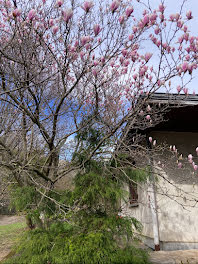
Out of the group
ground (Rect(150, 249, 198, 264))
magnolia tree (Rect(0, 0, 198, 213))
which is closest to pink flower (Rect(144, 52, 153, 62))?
magnolia tree (Rect(0, 0, 198, 213))

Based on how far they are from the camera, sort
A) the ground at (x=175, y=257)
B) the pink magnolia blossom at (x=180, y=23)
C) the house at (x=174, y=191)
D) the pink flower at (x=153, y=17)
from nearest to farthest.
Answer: the pink magnolia blossom at (x=180, y=23), the pink flower at (x=153, y=17), the ground at (x=175, y=257), the house at (x=174, y=191)

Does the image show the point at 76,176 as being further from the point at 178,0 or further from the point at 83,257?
the point at 178,0

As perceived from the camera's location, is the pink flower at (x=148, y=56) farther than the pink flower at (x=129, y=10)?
Yes

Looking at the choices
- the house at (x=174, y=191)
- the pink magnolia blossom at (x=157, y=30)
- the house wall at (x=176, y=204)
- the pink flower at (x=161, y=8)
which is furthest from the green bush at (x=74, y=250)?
the pink flower at (x=161, y=8)

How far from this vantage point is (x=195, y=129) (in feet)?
17.8

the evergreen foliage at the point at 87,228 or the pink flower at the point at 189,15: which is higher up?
the pink flower at the point at 189,15

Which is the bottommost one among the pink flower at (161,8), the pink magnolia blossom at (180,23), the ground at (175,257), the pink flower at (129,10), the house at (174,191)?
the ground at (175,257)

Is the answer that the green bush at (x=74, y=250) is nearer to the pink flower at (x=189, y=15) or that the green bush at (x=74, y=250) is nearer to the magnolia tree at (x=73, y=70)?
the magnolia tree at (x=73, y=70)

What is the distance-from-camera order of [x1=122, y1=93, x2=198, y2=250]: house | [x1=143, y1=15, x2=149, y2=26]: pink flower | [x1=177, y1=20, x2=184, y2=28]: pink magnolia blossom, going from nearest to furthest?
[x1=143, y1=15, x2=149, y2=26]: pink flower, [x1=177, y1=20, x2=184, y2=28]: pink magnolia blossom, [x1=122, y1=93, x2=198, y2=250]: house

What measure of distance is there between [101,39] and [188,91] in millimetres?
1633

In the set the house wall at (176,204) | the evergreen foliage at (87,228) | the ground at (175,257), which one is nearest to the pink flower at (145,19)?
the evergreen foliage at (87,228)

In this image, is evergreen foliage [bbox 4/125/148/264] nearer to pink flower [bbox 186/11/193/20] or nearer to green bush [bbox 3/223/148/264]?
green bush [bbox 3/223/148/264]

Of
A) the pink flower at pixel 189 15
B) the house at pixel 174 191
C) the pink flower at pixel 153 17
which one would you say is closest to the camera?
the pink flower at pixel 189 15

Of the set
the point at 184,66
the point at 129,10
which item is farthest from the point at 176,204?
the point at 129,10
